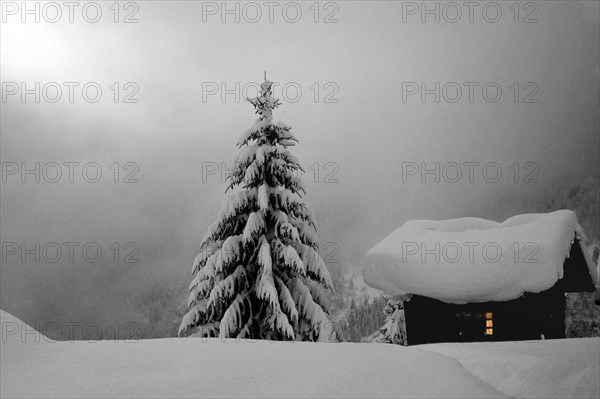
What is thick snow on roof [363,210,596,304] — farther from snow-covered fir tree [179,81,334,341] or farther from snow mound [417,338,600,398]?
snow mound [417,338,600,398]

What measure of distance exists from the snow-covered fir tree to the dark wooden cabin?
5.45 metres

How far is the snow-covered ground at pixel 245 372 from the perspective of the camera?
13.0 feet

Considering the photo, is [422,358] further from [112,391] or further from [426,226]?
[426,226]

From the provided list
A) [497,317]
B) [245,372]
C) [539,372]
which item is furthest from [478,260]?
[245,372]

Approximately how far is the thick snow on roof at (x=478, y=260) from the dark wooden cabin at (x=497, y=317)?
1.09 metres

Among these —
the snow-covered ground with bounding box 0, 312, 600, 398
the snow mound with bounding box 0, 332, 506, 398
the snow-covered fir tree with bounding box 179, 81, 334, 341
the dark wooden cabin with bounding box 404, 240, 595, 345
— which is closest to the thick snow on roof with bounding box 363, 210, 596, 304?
the dark wooden cabin with bounding box 404, 240, 595, 345

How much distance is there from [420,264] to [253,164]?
289 inches

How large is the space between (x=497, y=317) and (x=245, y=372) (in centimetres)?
1765

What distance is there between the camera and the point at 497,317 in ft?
65.8

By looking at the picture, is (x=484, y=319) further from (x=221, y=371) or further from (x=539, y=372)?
(x=221, y=371)

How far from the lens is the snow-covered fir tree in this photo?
15.5 m

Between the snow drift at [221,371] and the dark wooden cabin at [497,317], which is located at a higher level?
the snow drift at [221,371]

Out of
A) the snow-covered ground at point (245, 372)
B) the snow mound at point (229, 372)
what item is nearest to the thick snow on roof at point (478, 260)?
the snow-covered ground at point (245, 372)

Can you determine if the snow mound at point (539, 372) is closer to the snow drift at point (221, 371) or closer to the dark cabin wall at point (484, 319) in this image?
the snow drift at point (221, 371)
